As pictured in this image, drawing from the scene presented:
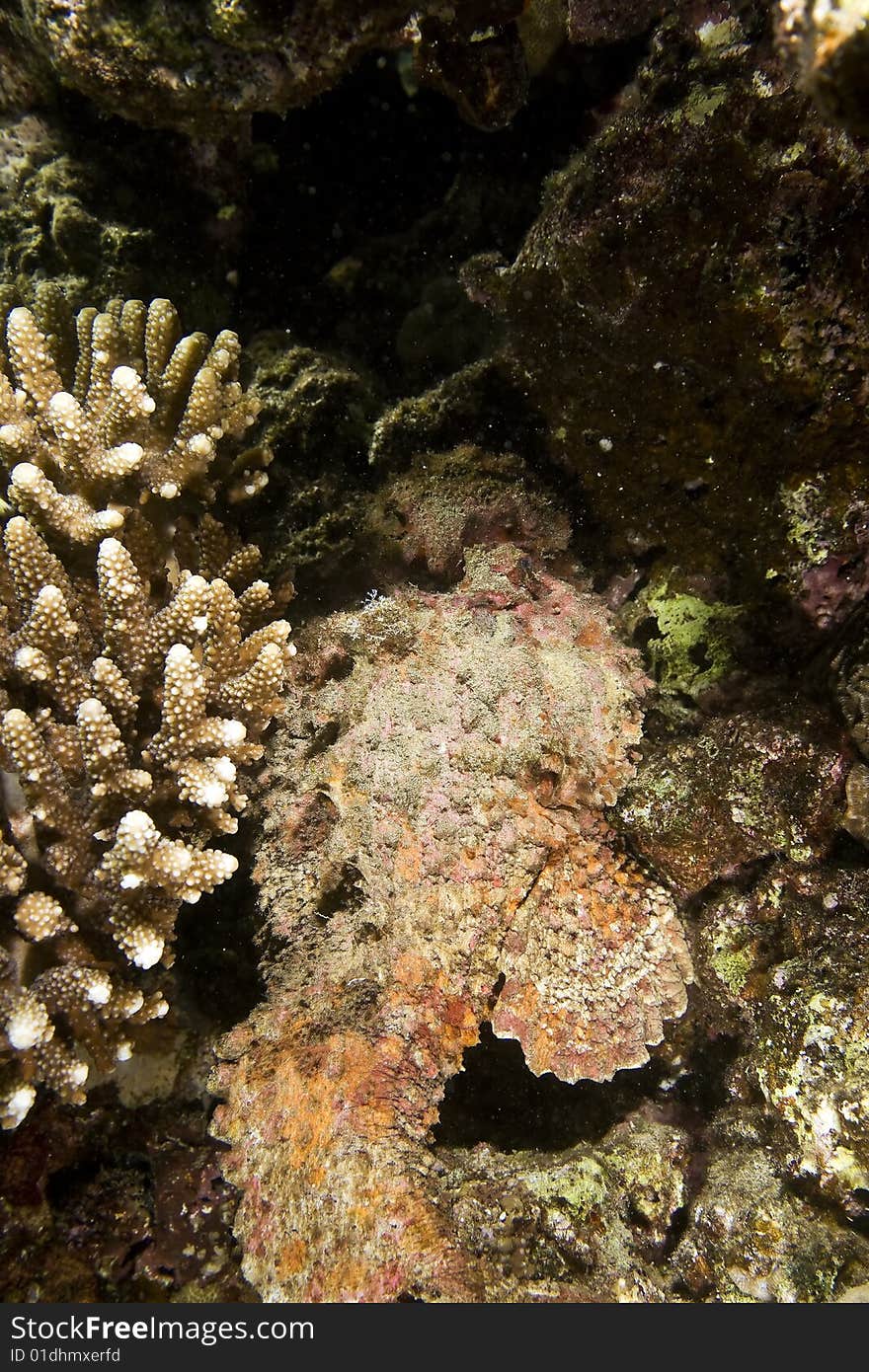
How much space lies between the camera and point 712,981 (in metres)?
2.74

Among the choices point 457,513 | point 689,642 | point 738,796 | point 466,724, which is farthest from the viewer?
point 457,513

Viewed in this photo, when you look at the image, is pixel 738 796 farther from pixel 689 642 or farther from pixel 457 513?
pixel 457 513

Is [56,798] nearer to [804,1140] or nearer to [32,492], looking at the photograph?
[32,492]

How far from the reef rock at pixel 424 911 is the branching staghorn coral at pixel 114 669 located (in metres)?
0.35

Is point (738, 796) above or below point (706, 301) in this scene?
below

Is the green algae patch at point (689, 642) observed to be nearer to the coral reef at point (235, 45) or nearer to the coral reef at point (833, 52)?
the coral reef at point (833, 52)

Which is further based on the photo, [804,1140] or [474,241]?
[474,241]

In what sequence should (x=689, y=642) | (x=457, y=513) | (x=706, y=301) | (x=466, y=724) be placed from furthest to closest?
(x=457, y=513) → (x=689, y=642) → (x=466, y=724) → (x=706, y=301)

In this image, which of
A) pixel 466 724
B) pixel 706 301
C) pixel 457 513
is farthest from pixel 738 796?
pixel 706 301

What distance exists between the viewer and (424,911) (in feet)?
8.23

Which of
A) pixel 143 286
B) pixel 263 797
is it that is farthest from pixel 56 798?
pixel 143 286

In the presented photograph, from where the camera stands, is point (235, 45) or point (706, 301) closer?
point (706, 301)

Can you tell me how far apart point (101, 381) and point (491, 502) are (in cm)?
166

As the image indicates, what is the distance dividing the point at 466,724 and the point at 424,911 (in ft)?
2.17
